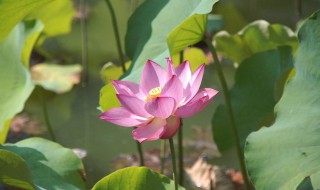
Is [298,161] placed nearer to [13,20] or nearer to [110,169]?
[13,20]

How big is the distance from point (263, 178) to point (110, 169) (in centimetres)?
95

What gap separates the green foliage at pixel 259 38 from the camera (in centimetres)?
182

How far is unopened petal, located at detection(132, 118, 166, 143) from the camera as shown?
1.06m

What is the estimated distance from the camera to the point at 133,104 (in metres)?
1.05

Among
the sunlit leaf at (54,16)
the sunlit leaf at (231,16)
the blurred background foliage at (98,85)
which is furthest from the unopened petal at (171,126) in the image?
the sunlit leaf at (231,16)

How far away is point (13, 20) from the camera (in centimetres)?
151

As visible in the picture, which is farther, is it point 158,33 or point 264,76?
point 264,76

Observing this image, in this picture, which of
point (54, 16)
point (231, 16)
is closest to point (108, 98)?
point (54, 16)

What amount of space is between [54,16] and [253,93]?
94 centimetres

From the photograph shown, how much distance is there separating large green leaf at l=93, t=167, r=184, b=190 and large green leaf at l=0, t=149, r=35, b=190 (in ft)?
0.40

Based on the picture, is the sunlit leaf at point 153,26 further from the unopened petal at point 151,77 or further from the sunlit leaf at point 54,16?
the sunlit leaf at point 54,16

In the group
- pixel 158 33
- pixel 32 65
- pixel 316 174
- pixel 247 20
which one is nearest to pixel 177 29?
pixel 158 33

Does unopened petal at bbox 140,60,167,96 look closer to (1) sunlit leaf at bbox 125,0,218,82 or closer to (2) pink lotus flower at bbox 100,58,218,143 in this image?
(2) pink lotus flower at bbox 100,58,218,143

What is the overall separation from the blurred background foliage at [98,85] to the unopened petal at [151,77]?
27.7 inches
